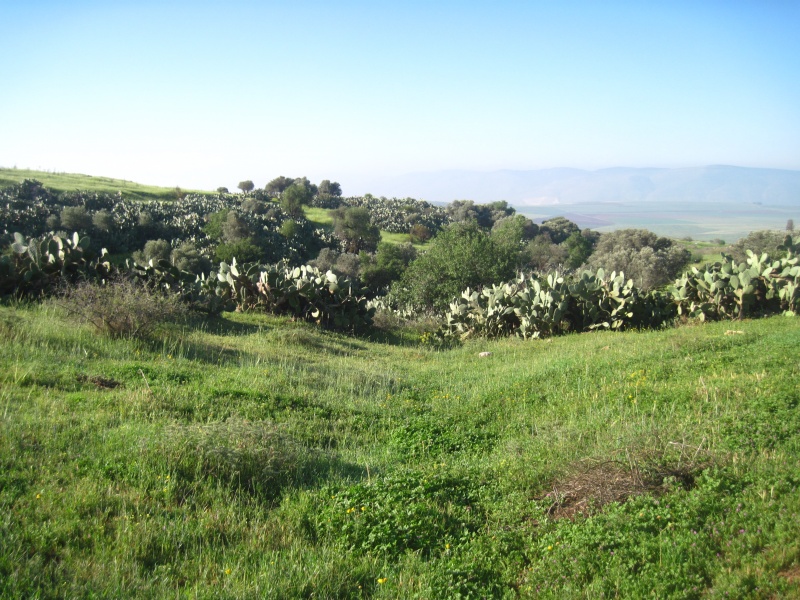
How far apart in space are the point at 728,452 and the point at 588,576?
2017mm

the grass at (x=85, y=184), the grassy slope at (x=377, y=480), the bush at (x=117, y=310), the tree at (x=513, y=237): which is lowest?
the grassy slope at (x=377, y=480)

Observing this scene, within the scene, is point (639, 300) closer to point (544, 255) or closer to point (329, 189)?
point (544, 255)

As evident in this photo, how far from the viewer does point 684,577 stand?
3.68 meters

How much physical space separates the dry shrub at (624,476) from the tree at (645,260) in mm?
30426

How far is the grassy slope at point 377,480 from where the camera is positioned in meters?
3.80

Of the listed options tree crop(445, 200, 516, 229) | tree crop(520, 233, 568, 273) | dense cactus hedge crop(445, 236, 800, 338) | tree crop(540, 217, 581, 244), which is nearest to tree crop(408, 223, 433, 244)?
tree crop(445, 200, 516, 229)

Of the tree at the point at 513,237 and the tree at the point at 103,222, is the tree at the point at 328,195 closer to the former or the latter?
the tree at the point at 513,237

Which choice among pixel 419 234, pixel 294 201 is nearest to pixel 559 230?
pixel 419 234

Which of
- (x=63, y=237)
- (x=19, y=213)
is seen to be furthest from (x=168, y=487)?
(x=19, y=213)

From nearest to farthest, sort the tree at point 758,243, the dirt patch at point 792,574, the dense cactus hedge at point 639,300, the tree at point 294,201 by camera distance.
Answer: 1. the dirt patch at point 792,574
2. the dense cactus hedge at point 639,300
3. the tree at point 758,243
4. the tree at point 294,201

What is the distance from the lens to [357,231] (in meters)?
51.5

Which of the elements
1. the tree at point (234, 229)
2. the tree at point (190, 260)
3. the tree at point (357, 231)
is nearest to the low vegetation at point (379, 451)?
the tree at point (190, 260)

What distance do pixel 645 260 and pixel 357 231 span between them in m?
23.7

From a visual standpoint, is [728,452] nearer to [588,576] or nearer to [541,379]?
[588,576]
